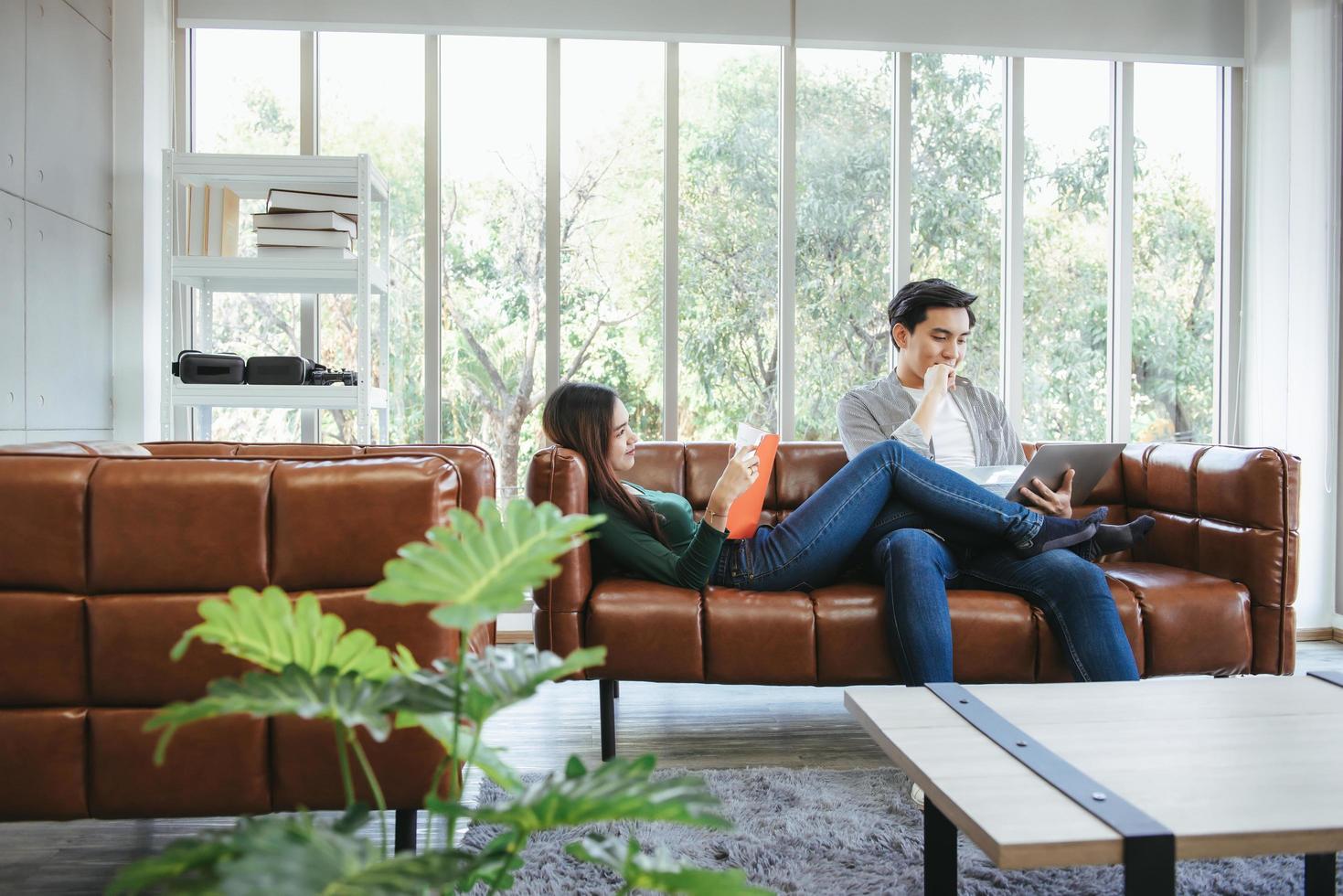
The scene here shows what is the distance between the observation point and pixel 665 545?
7.42ft

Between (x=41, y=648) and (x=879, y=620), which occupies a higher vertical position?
(x=41, y=648)

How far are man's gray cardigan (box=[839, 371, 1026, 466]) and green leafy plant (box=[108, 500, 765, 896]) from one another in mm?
2090

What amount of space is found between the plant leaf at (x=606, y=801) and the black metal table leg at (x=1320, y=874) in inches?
52.7

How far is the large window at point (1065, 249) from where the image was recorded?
3.68 metres

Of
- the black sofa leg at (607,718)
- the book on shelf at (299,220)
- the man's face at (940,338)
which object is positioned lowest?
the black sofa leg at (607,718)

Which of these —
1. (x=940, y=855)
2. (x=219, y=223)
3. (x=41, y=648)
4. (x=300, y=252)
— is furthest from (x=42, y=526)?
(x=219, y=223)

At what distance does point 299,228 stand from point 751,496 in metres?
1.85

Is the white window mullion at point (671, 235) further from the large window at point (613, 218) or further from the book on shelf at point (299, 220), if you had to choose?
the book on shelf at point (299, 220)

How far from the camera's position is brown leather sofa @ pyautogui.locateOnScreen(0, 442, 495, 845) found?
129 cm

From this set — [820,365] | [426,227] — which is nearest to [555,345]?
[426,227]

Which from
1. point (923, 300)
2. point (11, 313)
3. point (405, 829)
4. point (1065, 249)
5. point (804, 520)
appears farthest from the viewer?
point (1065, 249)

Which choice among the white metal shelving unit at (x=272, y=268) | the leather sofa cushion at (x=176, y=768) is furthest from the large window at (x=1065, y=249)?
the leather sofa cushion at (x=176, y=768)

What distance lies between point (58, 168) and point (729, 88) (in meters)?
2.33

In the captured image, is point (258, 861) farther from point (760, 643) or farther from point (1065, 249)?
point (1065, 249)
